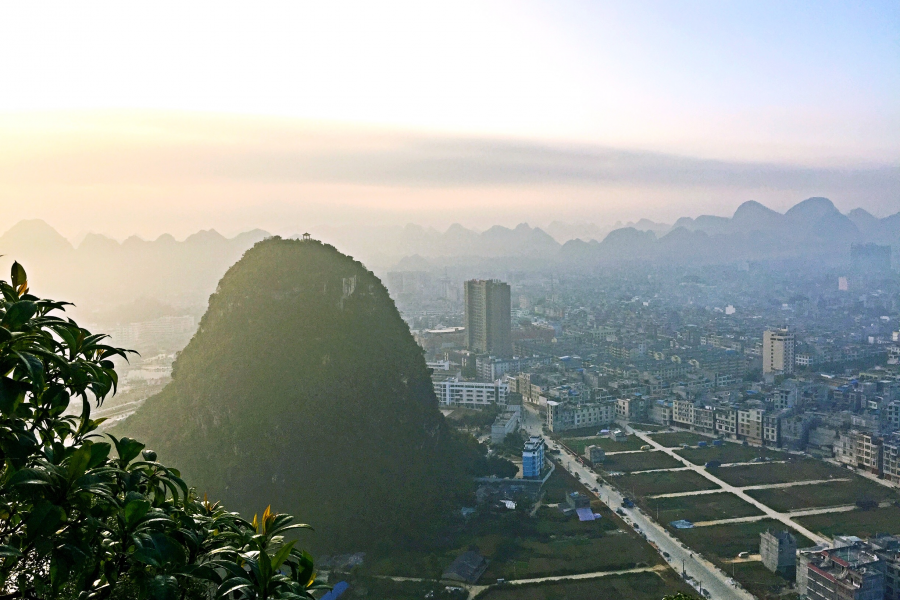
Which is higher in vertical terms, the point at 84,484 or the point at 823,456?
the point at 84,484

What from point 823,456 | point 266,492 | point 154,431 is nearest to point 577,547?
point 266,492

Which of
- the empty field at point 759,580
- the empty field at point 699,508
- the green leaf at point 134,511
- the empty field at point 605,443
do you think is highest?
the green leaf at point 134,511

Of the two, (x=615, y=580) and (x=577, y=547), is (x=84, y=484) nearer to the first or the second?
(x=615, y=580)

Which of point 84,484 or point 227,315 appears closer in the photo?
point 84,484

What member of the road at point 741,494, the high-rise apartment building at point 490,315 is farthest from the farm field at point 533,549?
the high-rise apartment building at point 490,315

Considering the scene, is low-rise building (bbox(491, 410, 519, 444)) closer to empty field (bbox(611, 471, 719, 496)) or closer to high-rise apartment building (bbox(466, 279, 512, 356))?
empty field (bbox(611, 471, 719, 496))

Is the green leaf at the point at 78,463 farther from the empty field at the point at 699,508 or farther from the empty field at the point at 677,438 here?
the empty field at the point at 677,438

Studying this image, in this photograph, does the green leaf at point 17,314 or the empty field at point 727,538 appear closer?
the green leaf at point 17,314
